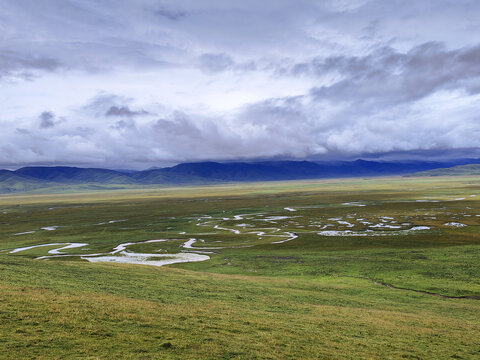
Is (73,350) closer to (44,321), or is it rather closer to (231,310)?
(44,321)

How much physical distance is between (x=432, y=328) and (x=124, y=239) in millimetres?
91671

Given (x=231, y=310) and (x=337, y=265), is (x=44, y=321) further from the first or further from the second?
(x=337, y=265)

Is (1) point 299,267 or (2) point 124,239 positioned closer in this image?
(1) point 299,267

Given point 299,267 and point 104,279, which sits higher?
point 104,279

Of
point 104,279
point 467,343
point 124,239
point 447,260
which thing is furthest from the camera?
point 124,239

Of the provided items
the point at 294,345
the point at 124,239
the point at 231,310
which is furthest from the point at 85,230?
the point at 294,345

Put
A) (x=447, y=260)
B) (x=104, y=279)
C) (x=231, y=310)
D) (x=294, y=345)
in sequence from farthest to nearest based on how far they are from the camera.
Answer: (x=447, y=260)
(x=104, y=279)
(x=231, y=310)
(x=294, y=345)

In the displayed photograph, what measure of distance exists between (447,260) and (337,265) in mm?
20263

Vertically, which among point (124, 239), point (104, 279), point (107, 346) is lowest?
point (124, 239)

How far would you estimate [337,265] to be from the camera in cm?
5944

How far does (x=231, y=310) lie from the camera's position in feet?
92.7

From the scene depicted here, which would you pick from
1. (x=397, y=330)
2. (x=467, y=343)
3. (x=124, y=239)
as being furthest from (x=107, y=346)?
(x=124, y=239)

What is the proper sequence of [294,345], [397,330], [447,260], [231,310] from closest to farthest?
[294,345]
[397,330]
[231,310]
[447,260]

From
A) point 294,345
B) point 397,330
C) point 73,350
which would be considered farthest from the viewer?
point 397,330
